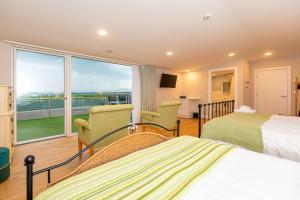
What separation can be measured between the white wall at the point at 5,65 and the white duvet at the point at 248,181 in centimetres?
374

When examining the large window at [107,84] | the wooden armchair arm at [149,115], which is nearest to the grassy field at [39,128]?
the large window at [107,84]

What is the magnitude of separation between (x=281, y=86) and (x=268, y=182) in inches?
232

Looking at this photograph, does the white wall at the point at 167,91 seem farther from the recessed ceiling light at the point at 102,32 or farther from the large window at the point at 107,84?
the recessed ceiling light at the point at 102,32

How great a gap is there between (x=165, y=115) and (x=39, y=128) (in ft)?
11.5

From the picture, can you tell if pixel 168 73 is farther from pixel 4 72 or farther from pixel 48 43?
pixel 4 72

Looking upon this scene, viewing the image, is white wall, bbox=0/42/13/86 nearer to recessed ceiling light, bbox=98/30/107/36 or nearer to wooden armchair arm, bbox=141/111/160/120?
recessed ceiling light, bbox=98/30/107/36

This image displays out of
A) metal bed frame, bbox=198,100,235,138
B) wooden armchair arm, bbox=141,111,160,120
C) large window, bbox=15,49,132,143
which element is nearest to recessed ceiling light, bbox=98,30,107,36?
large window, bbox=15,49,132,143

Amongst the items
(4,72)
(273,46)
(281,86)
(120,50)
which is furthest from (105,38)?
(281,86)

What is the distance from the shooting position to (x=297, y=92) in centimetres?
504

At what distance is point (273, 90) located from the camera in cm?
545

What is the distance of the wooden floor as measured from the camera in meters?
1.77

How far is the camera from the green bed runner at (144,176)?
2.34 ft

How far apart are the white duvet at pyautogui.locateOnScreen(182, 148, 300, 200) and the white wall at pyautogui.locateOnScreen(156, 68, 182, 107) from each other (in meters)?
4.84

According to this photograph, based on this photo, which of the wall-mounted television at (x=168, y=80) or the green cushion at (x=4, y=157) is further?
the wall-mounted television at (x=168, y=80)
